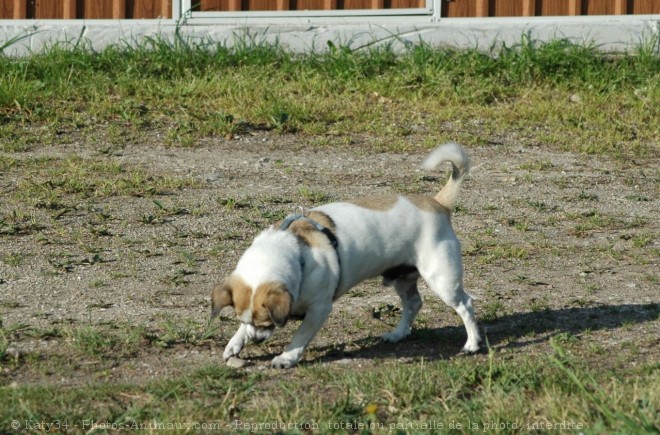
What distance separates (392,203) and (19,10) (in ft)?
22.2

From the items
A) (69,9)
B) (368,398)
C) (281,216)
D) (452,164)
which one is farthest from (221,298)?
(69,9)

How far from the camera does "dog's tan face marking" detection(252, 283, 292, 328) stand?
15.8ft

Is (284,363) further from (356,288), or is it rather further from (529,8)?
(529,8)

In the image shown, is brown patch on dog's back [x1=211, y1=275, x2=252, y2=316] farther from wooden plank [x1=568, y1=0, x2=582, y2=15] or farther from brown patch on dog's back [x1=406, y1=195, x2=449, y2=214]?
wooden plank [x1=568, y1=0, x2=582, y2=15]

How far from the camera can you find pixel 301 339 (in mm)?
5195

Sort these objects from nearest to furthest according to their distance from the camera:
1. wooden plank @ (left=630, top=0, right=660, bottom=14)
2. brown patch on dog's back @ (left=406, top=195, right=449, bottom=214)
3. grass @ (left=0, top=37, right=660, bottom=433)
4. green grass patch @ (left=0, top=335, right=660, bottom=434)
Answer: green grass patch @ (left=0, top=335, right=660, bottom=434)
grass @ (left=0, top=37, right=660, bottom=433)
brown patch on dog's back @ (left=406, top=195, right=449, bottom=214)
wooden plank @ (left=630, top=0, right=660, bottom=14)

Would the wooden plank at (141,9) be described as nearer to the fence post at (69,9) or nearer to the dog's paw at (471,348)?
the fence post at (69,9)

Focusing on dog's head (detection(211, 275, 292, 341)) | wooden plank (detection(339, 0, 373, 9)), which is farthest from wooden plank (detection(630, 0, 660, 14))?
dog's head (detection(211, 275, 292, 341))

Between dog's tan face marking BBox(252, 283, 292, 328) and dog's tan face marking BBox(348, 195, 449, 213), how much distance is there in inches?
33.5

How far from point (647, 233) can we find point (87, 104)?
16.6 feet

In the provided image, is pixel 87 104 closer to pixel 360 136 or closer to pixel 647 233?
pixel 360 136

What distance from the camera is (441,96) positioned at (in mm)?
10203

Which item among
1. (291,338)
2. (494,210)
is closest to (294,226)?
(291,338)

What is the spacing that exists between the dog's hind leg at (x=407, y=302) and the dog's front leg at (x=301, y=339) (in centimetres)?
59
